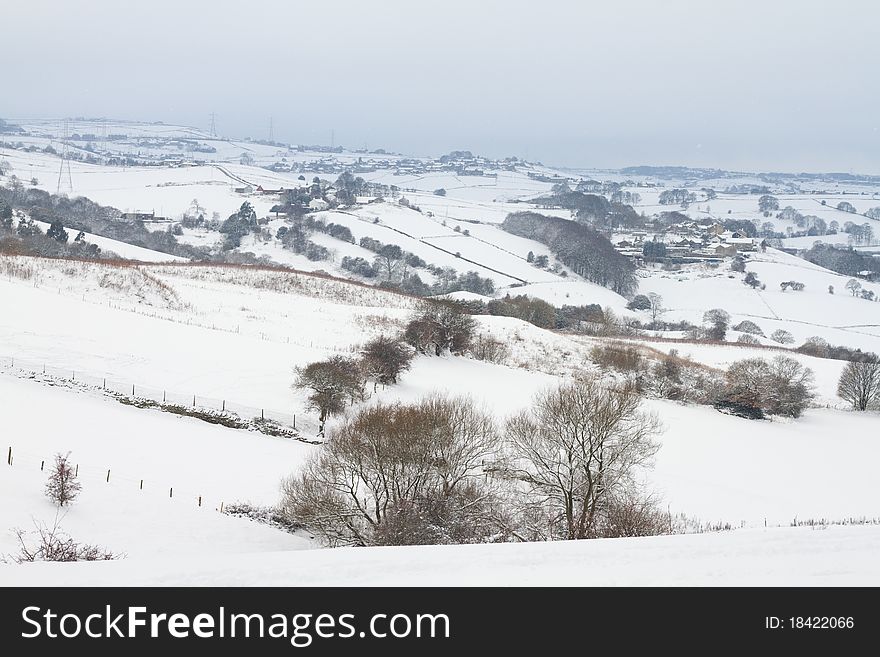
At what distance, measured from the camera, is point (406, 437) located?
16.3 m

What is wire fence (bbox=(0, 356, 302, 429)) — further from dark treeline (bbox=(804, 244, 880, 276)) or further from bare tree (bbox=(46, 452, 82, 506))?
dark treeline (bbox=(804, 244, 880, 276))

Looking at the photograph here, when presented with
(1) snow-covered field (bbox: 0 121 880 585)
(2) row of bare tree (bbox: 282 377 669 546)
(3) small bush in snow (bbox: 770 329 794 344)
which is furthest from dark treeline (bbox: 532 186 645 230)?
(2) row of bare tree (bbox: 282 377 669 546)

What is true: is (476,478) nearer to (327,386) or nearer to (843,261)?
(327,386)

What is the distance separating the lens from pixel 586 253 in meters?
112

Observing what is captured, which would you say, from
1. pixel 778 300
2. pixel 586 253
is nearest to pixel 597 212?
pixel 586 253

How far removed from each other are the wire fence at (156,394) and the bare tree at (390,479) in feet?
26.9

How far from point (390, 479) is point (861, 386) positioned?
3389cm

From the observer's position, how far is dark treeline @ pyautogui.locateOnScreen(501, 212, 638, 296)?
109125 millimetres

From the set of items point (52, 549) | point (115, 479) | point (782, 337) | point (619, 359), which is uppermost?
point (52, 549)

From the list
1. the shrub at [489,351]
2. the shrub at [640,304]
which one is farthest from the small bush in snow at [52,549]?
the shrub at [640,304]

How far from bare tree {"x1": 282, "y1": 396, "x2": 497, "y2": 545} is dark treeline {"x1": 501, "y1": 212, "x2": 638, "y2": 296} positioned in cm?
9418

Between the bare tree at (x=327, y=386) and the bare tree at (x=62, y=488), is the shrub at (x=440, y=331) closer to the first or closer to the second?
the bare tree at (x=327, y=386)

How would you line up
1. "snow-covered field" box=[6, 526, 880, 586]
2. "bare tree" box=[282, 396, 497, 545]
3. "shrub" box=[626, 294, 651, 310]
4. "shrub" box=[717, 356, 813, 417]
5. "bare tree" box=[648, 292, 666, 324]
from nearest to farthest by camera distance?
"snow-covered field" box=[6, 526, 880, 586]
"bare tree" box=[282, 396, 497, 545]
"shrub" box=[717, 356, 813, 417]
"bare tree" box=[648, 292, 666, 324]
"shrub" box=[626, 294, 651, 310]

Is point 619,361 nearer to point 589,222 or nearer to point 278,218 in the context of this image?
point 278,218
